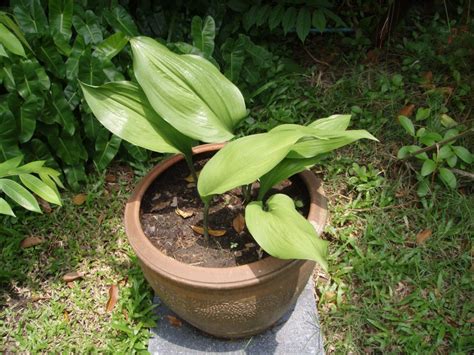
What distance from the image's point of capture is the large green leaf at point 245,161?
132 centimetres

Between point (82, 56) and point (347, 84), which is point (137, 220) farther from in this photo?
point (347, 84)

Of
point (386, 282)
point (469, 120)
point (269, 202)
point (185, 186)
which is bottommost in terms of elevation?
point (386, 282)

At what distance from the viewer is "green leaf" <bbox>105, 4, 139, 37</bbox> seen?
2260 millimetres

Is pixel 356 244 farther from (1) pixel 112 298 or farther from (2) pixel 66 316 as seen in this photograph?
(2) pixel 66 316

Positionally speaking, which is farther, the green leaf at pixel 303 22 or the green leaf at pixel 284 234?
the green leaf at pixel 303 22

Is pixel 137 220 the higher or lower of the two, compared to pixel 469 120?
higher

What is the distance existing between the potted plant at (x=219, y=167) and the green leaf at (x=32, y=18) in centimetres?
84

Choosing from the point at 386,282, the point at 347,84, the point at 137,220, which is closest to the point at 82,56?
the point at 137,220

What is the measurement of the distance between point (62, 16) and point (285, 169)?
137 cm

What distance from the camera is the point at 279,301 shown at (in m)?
1.52

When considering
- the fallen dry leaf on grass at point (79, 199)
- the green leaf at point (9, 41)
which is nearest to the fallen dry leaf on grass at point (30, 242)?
the fallen dry leaf on grass at point (79, 199)

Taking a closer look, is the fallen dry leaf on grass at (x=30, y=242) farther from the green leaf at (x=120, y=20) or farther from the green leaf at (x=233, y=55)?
the green leaf at (x=233, y=55)

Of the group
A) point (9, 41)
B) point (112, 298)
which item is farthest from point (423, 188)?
point (9, 41)

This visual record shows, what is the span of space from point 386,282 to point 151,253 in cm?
96
